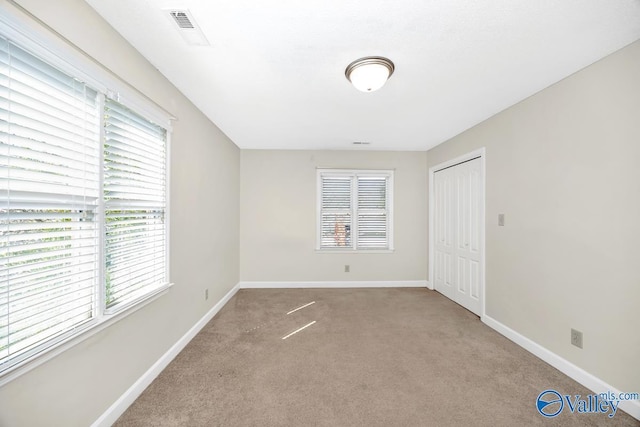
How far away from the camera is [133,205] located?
6.16 ft

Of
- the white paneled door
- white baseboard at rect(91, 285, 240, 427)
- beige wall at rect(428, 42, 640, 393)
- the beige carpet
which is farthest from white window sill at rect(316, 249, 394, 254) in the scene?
white baseboard at rect(91, 285, 240, 427)

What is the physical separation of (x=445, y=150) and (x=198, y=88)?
356cm

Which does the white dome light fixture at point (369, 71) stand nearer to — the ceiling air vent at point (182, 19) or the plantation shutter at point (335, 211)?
the ceiling air vent at point (182, 19)

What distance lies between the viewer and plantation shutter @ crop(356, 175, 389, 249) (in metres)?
4.78

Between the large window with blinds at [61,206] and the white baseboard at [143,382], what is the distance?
2.02 ft

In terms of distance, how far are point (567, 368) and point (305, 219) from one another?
363 cm

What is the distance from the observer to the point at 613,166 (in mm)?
1875

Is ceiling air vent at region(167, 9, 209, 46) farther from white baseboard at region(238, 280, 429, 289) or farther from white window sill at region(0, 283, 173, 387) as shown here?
white baseboard at region(238, 280, 429, 289)

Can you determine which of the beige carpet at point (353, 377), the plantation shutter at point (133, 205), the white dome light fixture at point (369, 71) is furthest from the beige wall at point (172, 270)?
the white dome light fixture at point (369, 71)

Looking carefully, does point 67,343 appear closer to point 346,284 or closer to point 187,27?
point 187,27

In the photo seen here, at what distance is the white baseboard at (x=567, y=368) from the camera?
1751 mm

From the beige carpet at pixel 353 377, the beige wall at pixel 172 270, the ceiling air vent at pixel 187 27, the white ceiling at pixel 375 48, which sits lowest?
the beige carpet at pixel 353 377

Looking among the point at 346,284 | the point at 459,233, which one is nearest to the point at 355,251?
the point at 346,284

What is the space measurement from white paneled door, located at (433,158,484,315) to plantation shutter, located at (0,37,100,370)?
380 cm
